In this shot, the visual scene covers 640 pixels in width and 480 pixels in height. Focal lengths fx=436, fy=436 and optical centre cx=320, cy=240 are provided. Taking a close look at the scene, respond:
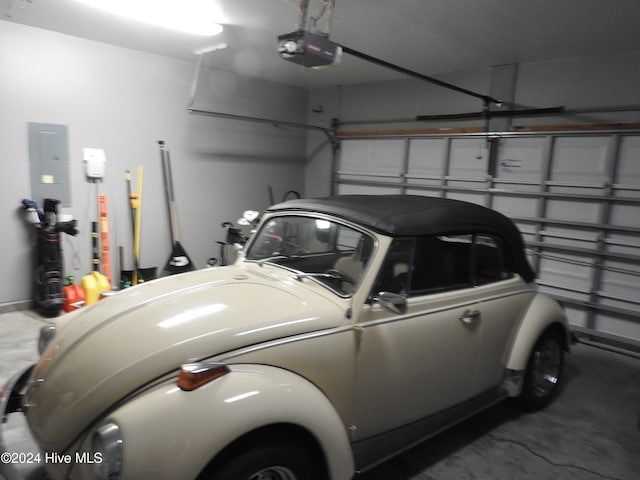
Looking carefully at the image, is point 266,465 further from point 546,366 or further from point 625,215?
point 625,215

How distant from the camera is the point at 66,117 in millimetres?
5426

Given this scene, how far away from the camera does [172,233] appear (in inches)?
259

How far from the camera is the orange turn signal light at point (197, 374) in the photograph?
5.58 ft

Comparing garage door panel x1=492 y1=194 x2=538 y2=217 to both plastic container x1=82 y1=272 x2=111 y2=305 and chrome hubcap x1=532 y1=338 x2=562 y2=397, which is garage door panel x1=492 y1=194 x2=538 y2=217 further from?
plastic container x1=82 y1=272 x2=111 y2=305

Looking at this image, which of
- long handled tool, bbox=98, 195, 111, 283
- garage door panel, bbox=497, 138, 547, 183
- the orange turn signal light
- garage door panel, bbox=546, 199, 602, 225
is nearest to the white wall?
long handled tool, bbox=98, 195, 111, 283

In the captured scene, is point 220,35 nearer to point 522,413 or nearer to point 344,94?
point 344,94

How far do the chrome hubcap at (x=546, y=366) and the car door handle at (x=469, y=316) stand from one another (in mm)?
919

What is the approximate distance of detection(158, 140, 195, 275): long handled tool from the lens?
625 cm

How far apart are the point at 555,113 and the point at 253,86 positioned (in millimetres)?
4635

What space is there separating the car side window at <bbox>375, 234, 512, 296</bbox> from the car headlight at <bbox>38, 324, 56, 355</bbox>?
1.78 meters

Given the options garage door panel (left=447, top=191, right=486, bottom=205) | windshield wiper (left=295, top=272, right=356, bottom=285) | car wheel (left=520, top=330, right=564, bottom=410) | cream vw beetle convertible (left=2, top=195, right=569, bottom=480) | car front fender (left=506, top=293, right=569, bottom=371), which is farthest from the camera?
garage door panel (left=447, top=191, right=486, bottom=205)

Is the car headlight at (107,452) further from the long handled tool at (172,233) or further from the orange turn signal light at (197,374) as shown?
the long handled tool at (172,233)

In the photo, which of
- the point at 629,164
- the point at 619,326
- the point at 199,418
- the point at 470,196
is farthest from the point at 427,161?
the point at 199,418

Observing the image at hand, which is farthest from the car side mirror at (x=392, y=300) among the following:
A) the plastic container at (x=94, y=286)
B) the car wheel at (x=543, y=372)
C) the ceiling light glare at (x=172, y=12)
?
the plastic container at (x=94, y=286)
